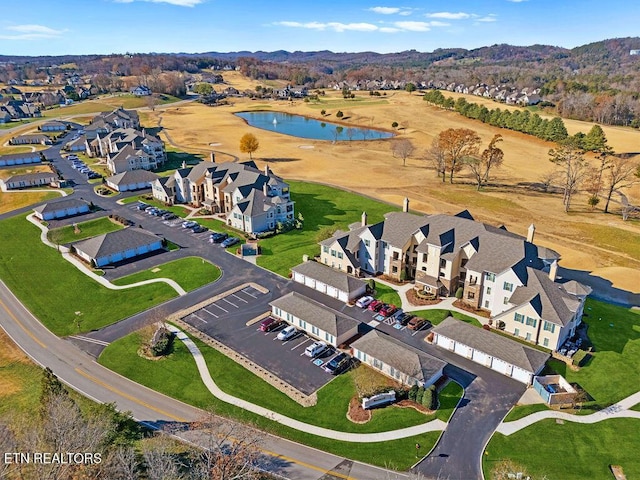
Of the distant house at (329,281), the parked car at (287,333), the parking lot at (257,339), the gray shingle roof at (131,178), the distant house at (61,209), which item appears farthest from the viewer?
the gray shingle roof at (131,178)

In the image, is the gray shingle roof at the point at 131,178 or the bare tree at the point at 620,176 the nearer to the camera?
the bare tree at the point at 620,176

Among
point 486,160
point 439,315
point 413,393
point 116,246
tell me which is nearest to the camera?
point 413,393

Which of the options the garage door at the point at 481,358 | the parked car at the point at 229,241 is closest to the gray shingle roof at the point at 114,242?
the parked car at the point at 229,241

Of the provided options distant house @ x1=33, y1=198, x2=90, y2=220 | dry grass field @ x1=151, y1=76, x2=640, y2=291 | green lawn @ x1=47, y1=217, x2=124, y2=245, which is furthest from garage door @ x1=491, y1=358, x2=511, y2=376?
distant house @ x1=33, y1=198, x2=90, y2=220

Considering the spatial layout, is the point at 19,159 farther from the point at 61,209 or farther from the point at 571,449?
the point at 571,449

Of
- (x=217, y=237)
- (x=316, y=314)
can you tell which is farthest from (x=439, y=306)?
(x=217, y=237)

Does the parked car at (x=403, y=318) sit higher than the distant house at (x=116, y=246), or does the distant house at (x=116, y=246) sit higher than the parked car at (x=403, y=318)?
the distant house at (x=116, y=246)

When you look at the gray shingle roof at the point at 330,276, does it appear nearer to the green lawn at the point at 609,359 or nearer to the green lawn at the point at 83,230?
the green lawn at the point at 609,359

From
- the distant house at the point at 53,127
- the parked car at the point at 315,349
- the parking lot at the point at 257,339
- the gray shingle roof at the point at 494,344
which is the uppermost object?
the distant house at the point at 53,127
